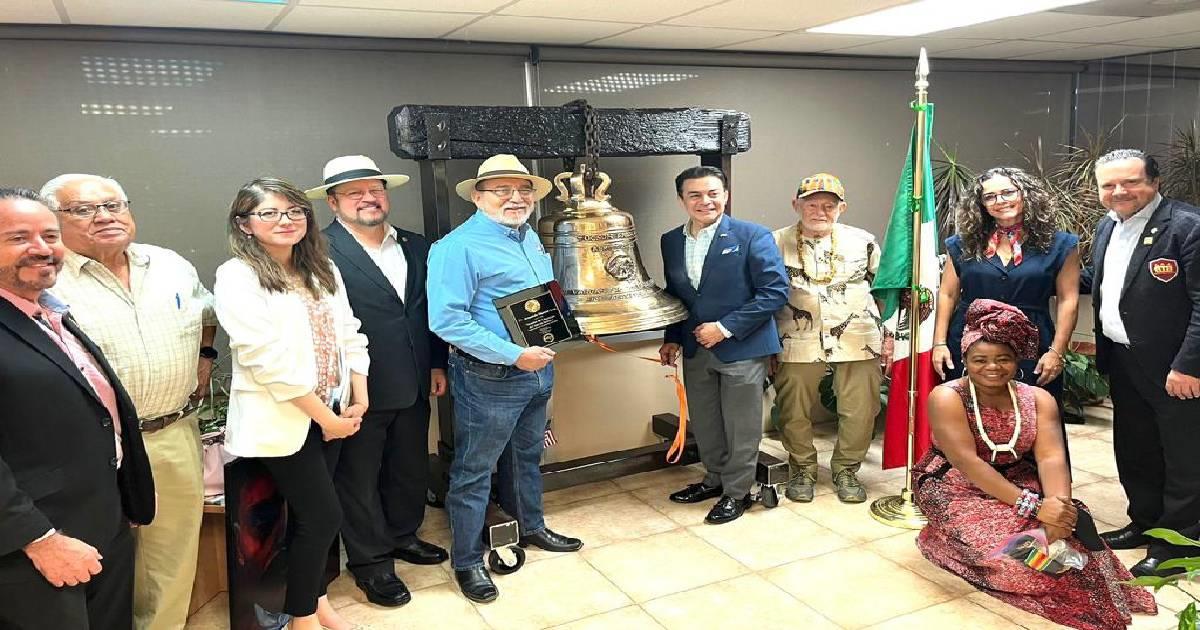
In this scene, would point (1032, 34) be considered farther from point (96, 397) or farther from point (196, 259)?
point (96, 397)

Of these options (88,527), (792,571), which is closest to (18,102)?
(88,527)

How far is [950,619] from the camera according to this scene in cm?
290

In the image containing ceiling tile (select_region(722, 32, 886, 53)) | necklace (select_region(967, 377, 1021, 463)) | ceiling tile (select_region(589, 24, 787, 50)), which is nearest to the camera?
necklace (select_region(967, 377, 1021, 463))

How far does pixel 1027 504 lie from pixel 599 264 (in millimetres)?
1780

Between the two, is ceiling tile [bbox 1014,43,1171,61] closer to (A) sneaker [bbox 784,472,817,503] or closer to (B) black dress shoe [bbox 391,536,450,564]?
(A) sneaker [bbox 784,472,817,503]

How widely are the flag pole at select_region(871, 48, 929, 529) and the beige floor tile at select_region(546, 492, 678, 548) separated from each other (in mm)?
971

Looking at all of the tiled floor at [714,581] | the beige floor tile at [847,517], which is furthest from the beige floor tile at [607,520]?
the beige floor tile at [847,517]

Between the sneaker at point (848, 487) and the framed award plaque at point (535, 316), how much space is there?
1.69 meters

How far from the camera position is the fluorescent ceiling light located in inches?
146

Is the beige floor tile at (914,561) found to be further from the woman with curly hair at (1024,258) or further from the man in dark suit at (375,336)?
the man in dark suit at (375,336)

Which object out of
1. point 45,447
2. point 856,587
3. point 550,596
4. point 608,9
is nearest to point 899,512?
point 856,587

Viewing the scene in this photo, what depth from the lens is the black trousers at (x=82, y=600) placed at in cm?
182

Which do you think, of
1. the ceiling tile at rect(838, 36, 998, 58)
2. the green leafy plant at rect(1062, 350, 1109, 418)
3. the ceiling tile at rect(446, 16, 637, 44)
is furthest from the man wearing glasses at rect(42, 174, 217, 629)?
the green leafy plant at rect(1062, 350, 1109, 418)

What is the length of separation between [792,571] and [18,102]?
3.49 metres
